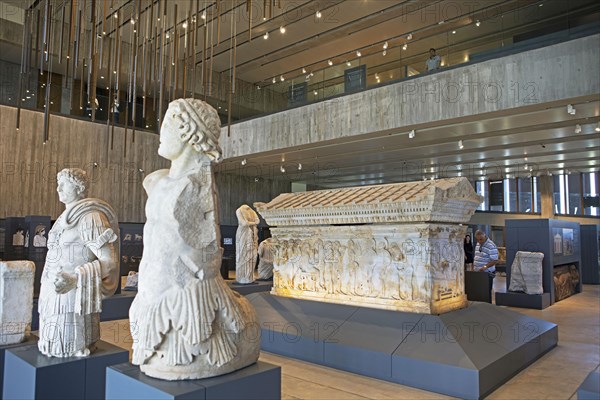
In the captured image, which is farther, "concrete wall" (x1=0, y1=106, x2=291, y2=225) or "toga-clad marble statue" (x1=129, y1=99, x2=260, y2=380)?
"concrete wall" (x1=0, y1=106, x2=291, y2=225)

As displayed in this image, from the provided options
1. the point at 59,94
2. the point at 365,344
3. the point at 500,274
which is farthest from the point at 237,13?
the point at 500,274

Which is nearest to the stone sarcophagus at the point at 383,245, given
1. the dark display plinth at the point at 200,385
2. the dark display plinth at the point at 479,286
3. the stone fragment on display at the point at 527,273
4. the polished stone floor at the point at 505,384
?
the polished stone floor at the point at 505,384

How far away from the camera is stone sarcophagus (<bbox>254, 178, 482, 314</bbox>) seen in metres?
4.91

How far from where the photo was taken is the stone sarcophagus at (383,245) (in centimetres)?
491

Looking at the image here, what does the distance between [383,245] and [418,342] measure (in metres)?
1.24

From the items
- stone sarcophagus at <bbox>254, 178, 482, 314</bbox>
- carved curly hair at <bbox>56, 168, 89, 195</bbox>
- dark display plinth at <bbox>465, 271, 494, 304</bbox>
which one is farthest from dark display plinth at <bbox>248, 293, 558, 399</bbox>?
carved curly hair at <bbox>56, 168, 89, 195</bbox>

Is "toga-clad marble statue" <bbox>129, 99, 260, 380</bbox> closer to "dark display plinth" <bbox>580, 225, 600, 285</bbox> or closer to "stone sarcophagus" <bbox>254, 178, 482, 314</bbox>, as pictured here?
"stone sarcophagus" <bbox>254, 178, 482, 314</bbox>

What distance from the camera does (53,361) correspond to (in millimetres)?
3068

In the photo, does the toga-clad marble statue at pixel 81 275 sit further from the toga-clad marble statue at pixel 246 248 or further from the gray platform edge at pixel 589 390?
the toga-clad marble statue at pixel 246 248

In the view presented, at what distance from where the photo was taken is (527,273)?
9102 mm

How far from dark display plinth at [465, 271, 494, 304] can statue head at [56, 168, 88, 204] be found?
7.31 meters

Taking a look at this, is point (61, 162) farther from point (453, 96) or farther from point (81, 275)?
point (81, 275)

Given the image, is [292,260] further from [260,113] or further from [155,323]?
[260,113]

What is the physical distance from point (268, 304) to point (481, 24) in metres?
7.02
